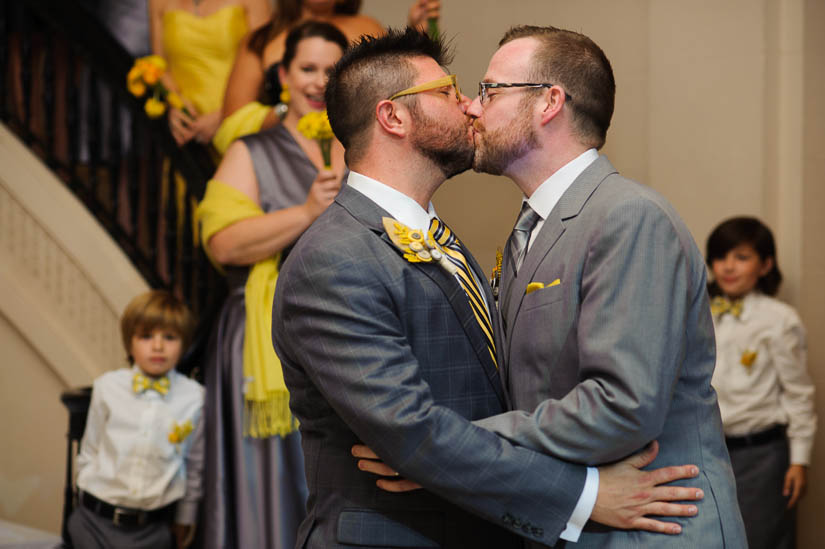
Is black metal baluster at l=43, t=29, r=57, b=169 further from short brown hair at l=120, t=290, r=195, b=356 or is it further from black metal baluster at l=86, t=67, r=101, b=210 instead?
short brown hair at l=120, t=290, r=195, b=356

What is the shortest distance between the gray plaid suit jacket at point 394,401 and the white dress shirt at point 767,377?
210cm

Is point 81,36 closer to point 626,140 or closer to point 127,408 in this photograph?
point 127,408

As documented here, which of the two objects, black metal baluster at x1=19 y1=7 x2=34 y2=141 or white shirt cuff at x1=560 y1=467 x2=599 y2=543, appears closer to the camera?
white shirt cuff at x1=560 y1=467 x2=599 y2=543

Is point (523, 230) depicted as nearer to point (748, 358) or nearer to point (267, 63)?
point (748, 358)

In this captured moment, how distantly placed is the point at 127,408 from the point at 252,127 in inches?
45.9

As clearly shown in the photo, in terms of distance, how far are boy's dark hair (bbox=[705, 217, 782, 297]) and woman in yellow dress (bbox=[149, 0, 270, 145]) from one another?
225 cm

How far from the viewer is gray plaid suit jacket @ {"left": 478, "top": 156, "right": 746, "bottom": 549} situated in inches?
62.4

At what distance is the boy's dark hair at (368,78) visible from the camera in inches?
76.2

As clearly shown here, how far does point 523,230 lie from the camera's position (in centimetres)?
196

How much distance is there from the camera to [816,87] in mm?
3703

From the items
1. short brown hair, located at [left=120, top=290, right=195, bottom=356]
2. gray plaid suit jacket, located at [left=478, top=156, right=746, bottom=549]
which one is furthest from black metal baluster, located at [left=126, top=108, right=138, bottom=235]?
gray plaid suit jacket, located at [left=478, top=156, right=746, bottom=549]

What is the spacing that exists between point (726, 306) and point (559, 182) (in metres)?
2.20

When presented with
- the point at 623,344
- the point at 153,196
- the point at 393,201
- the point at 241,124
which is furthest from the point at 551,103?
the point at 153,196

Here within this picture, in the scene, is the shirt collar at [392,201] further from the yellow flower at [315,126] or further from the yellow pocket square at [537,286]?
the yellow flower at [315,126]
